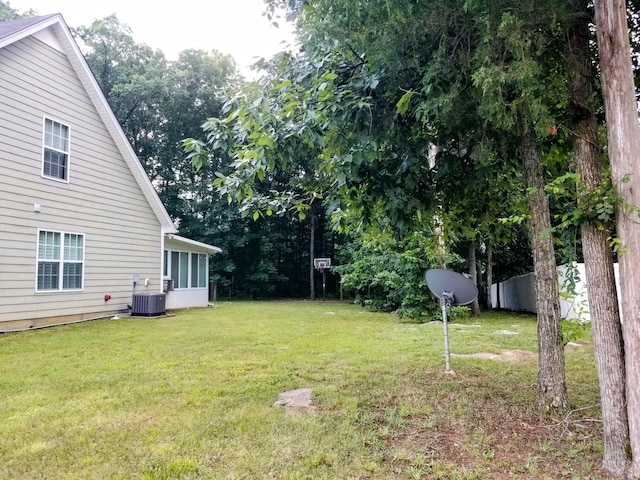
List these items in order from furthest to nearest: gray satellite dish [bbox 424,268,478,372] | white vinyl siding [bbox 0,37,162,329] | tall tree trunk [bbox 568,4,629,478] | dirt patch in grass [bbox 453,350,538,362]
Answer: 1. white vinyl siding [bbox 0,37,162,329]
2. dirt patch in grass [bbox 453,350,538,362]
3. gray satellite dish [bbox 424,268,478,372]
4. tall tree trunk [bbox 568,4,629,478]

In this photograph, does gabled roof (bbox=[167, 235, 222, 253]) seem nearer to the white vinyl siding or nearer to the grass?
the white vinyl siding

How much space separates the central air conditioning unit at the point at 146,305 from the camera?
35.2 ft

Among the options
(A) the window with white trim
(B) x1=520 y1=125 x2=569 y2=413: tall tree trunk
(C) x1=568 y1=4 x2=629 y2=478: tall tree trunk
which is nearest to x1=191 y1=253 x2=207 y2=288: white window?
(A) the window with white trim

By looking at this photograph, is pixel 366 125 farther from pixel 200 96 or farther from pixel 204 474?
pixel 200 96

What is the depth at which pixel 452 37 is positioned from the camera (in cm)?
316

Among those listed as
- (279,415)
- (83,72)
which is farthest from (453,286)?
(83,72)

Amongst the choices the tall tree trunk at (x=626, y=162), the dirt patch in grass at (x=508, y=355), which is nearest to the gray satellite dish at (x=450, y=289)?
the dirt patch in grass at (x=508, y=355)

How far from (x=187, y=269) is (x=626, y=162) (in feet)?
44.2

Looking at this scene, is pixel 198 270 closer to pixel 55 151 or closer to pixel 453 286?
pixel 55 151

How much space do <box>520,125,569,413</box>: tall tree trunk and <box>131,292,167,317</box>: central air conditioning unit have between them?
9577 mm

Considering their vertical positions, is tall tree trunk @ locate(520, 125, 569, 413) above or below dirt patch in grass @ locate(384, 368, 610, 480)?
above

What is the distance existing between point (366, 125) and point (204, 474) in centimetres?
284

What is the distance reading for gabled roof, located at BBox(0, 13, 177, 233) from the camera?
8273 millimetres

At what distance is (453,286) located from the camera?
4.83 meters
